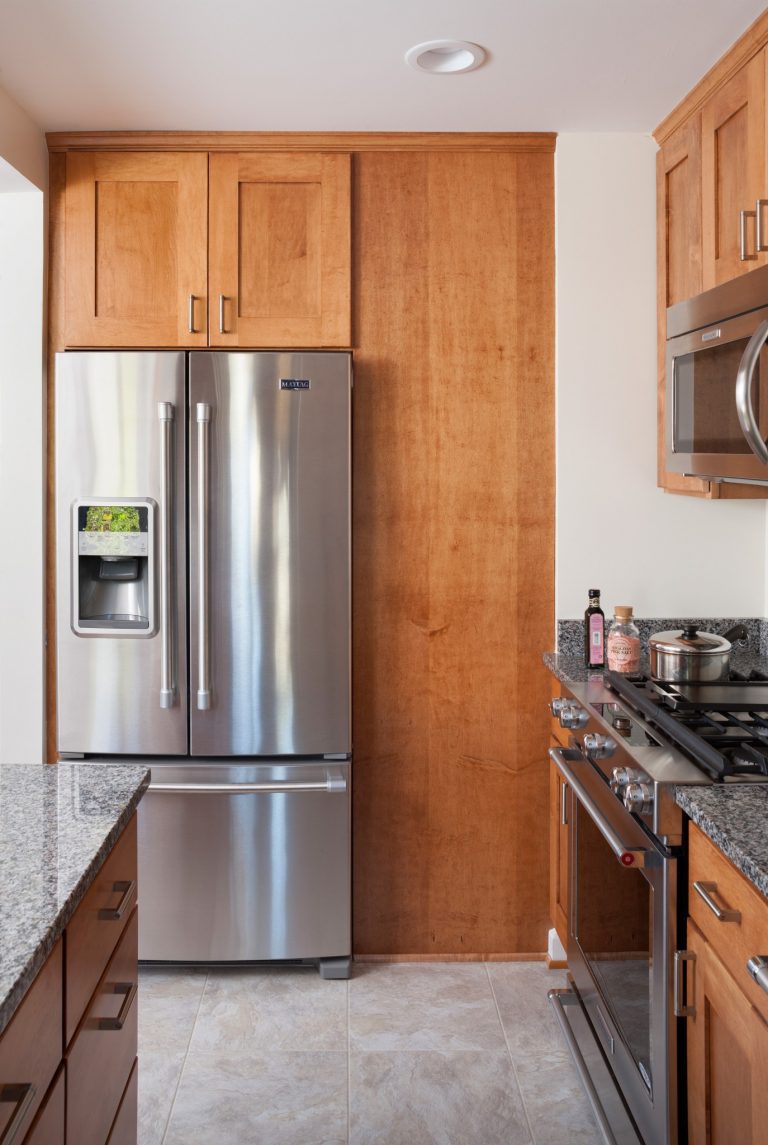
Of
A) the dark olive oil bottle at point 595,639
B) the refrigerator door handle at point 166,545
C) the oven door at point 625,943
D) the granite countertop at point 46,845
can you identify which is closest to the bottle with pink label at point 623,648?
the dark olive oil bottle at point 595,639

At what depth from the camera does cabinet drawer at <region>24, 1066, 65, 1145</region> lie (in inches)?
46.3

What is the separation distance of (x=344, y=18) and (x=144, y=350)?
109cm

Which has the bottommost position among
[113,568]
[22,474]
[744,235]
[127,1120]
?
[127,1120]

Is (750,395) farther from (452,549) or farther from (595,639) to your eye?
(452,549)

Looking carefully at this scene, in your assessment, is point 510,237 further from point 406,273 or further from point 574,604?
point 574,604

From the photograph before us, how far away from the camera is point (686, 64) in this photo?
235cm

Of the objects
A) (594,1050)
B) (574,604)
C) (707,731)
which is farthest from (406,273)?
(594,1050)

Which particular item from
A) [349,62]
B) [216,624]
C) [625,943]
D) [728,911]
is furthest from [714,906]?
[349,62]

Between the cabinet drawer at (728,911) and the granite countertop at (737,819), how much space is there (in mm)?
41

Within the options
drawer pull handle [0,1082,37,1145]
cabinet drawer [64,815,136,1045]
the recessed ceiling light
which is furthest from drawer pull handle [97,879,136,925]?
the recessed ceiling light

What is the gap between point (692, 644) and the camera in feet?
7.64

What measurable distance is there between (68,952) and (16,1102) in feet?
0.80

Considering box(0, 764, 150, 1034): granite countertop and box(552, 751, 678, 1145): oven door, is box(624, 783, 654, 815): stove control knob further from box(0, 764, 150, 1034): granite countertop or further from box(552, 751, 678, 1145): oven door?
box(0, 764, 150, 1034): granite countertop

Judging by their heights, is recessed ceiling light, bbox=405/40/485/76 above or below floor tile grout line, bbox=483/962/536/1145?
above
